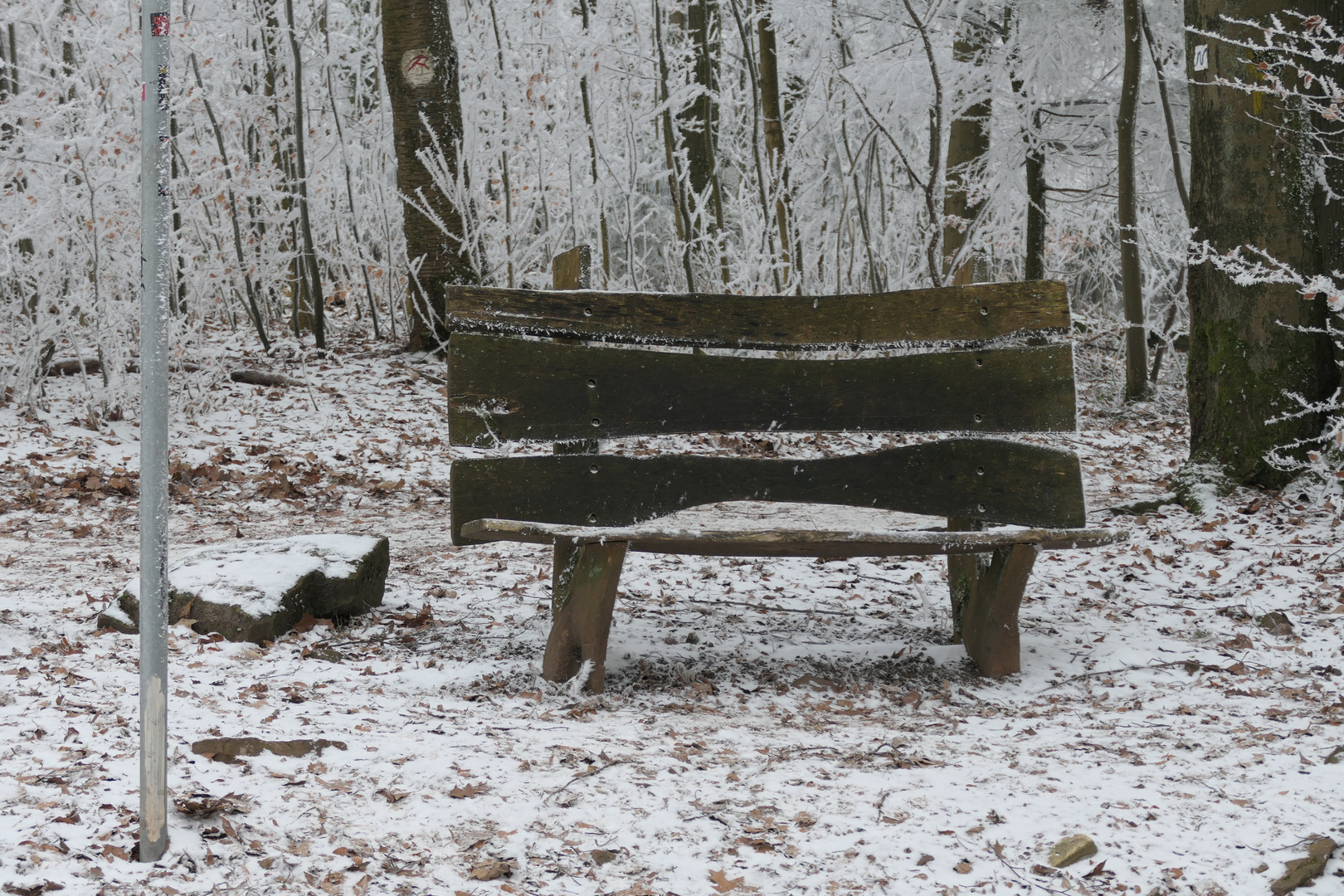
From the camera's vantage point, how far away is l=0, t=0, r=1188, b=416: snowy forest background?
722cm

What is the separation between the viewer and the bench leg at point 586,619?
3.03 meters

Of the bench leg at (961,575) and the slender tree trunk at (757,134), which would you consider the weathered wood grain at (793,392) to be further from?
the slender tree trunk at (757,134)

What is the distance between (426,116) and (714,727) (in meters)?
7.21

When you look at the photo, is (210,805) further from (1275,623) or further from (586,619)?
(1275,623)

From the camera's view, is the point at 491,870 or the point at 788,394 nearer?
the point at 491,870

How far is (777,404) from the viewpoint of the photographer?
11.3 feet

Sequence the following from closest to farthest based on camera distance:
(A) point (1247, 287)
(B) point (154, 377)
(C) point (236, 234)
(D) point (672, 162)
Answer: (B) point (154, 377)
(A) point (1247, 287)
(D) point (672, 162)
(C) point (236, 234)

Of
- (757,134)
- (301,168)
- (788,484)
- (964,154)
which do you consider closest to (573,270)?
(788,484)

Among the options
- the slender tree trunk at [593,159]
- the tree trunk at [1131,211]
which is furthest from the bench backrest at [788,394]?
the slender tree trunk at [593,159]

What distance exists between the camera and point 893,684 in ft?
10.6

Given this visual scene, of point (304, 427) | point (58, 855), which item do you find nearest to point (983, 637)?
point (58, 855)

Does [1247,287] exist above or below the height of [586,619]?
above

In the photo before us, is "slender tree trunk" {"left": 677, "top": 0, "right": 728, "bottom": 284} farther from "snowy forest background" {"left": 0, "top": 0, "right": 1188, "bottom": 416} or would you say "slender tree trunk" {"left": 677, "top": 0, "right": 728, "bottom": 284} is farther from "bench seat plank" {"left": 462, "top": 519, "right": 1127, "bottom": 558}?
"bench seat plank" {"left": 462, "top": 519, "right": 1127, "bottom": 558}

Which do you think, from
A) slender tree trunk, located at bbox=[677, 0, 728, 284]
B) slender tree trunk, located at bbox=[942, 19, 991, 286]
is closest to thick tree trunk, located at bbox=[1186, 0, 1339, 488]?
slender tree trunk, located at bbox=[677, 0, 728, 284]
